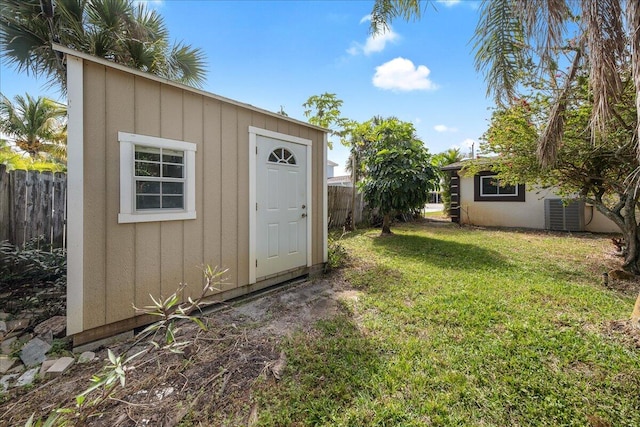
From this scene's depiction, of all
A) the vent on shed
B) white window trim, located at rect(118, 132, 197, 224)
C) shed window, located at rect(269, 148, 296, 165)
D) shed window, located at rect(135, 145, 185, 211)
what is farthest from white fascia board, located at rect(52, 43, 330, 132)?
the vent on shed

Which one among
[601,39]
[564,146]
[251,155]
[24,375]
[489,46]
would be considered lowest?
[24,375]

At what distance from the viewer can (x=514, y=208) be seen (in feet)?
31.8

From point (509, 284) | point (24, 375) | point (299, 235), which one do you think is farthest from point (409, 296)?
point (24, 375)

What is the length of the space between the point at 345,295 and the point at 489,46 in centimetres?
358

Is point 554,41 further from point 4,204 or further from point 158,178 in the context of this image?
point 4,204

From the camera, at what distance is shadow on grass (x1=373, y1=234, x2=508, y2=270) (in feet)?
16.5

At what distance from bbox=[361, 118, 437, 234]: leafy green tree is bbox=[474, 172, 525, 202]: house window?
4.15 metres

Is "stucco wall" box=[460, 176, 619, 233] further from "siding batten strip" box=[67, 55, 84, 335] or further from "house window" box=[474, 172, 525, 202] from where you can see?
"siding batten strip" box=[67, 55, 84, 335]

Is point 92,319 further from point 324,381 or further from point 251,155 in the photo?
point 251,155

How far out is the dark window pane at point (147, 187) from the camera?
9.02ft

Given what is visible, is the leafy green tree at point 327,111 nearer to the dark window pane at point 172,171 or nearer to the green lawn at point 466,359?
the green lawn at point 466,359

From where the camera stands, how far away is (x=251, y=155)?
12.0 ft

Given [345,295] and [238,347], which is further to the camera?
[345,295]

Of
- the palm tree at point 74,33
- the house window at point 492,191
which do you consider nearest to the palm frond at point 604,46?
the palm tree at point 74,33
